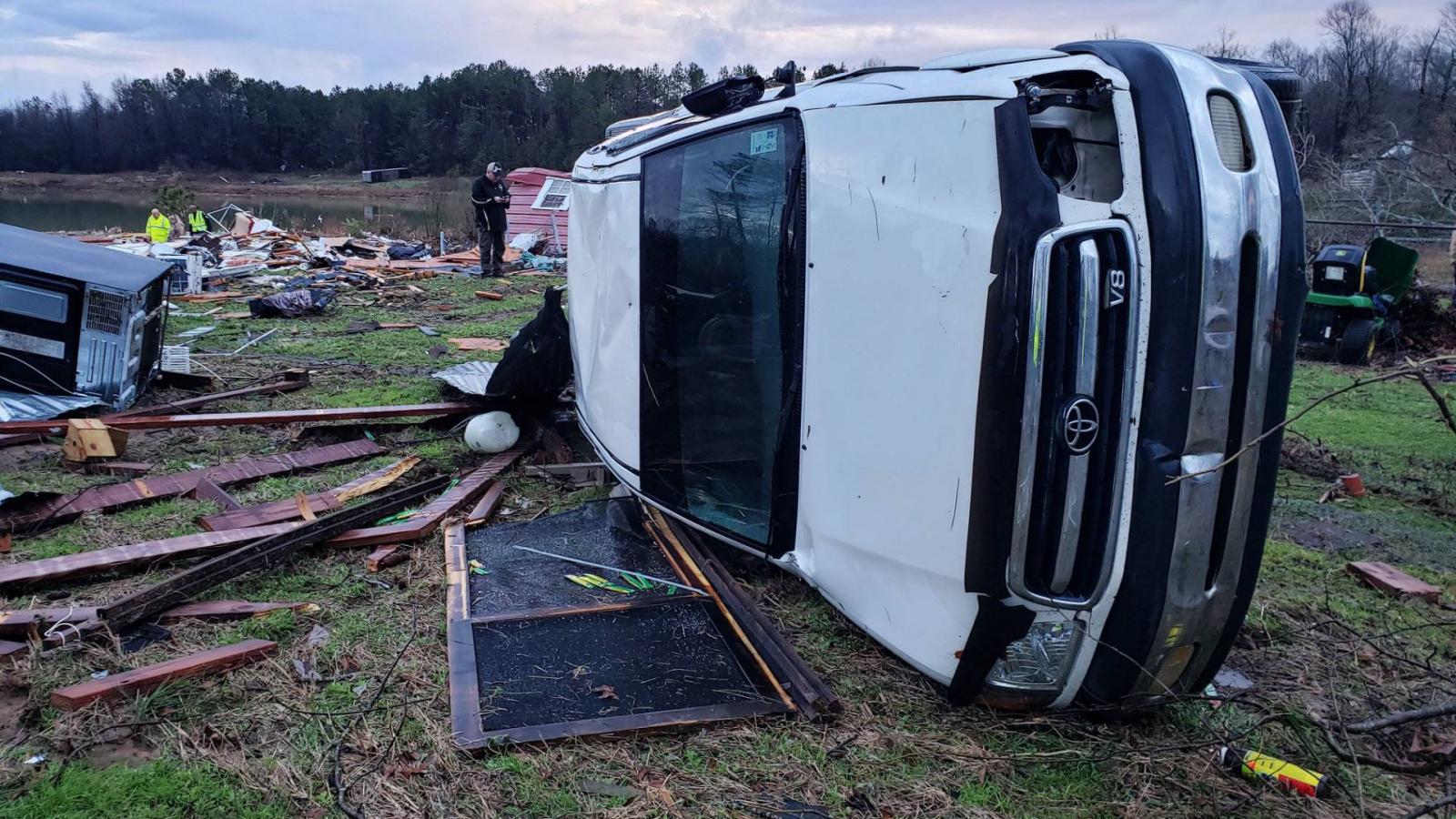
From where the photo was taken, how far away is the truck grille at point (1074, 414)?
2430mm

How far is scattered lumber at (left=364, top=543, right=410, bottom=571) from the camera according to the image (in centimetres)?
424

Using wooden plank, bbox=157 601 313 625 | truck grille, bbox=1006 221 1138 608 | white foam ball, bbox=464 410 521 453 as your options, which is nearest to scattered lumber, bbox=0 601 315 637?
wooden plank, bbox=157 601 313 625

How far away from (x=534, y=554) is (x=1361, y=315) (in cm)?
1154

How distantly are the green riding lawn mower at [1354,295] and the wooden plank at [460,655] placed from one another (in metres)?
11.2

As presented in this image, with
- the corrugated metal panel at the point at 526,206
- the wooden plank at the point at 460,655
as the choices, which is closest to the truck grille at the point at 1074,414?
the wooden plank at the point at 460,655

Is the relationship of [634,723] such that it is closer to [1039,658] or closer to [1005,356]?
[1039,658]

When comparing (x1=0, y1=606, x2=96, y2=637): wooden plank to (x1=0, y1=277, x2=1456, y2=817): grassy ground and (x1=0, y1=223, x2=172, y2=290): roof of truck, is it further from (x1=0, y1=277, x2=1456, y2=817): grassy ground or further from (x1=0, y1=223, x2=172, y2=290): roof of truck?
(x1=0, y1=223, x2=172, y2=290): roof of truck

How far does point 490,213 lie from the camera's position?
17.0 m

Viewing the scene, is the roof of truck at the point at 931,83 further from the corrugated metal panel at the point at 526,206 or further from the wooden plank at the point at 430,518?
the corrugated metal panel at the point at 526,206

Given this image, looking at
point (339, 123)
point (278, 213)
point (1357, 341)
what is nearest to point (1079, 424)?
point (1357, 341)

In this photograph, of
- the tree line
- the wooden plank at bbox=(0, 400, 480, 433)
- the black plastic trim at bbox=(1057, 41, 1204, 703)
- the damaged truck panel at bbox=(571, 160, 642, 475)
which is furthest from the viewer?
→ the tree line

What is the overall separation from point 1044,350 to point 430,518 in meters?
3.43

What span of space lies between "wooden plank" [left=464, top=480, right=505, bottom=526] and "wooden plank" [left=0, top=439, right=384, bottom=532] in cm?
123

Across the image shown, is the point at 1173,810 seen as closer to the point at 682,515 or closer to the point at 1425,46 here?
the point at 682,515
